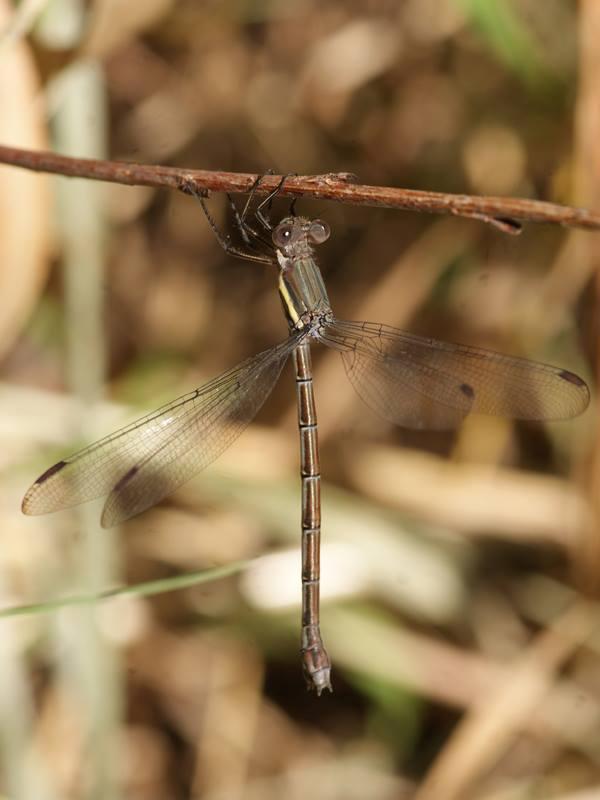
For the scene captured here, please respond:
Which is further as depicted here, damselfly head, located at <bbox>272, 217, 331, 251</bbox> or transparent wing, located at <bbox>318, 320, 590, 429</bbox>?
transparent wing, located at <bbox>318, 320, 590, 429</bbox>

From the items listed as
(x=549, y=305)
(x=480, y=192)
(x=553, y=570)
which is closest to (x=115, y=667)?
(x=553, y=570)

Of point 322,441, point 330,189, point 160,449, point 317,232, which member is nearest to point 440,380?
point 317,232

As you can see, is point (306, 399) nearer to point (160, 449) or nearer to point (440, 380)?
point (440, 380)

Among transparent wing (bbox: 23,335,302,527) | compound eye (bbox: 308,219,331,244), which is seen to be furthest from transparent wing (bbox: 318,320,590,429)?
compound eye (bbox: 308,219,331,244)

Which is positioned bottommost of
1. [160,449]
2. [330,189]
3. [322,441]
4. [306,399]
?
[160,449]

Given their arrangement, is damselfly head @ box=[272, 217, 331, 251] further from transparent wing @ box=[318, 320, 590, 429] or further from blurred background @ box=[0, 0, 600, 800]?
blurred background @ box=[0, 0, 600, 800]

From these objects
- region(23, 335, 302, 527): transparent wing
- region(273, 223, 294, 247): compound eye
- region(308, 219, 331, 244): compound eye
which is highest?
region(308, 219, 331, 244): compound eye

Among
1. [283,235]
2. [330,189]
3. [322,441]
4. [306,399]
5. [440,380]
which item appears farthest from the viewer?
[322,441]
